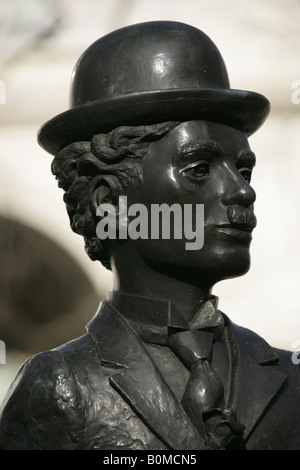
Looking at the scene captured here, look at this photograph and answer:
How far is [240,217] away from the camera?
17.6 ft

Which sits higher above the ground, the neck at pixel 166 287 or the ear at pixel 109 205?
the ear at pixel 109 205

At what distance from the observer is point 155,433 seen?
517 centimetres

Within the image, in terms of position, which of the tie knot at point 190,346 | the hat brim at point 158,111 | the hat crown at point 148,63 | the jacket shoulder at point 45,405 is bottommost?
the jacket shoulder at point 45,405

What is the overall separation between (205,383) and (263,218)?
16.7ft

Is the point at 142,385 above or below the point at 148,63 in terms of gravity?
below

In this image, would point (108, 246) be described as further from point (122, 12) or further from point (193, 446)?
point (122, 12)

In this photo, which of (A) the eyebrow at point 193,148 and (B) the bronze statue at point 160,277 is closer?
(B) the bronze statue at point 160,277

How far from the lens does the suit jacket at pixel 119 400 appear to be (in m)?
5.20

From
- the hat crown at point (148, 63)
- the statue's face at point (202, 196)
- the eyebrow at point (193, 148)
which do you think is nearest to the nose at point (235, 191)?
the statue's face at point (202, 196)

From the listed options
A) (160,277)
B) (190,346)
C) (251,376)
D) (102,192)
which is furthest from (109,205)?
(251,376)

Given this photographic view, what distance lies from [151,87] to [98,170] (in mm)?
396

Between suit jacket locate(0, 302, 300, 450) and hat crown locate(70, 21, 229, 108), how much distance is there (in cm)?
88

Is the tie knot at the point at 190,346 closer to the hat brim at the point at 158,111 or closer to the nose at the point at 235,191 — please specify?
the nose at the point at 235,191

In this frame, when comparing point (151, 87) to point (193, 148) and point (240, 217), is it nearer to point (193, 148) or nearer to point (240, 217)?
point (193, 148)
